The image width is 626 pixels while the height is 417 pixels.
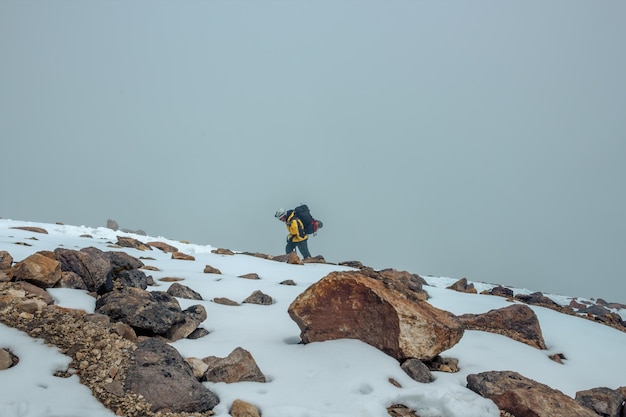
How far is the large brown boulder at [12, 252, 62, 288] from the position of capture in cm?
471

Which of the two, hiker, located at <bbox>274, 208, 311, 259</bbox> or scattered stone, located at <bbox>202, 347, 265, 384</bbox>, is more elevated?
hiker, located at <bbox>274, 208, 311, 259</bbox>

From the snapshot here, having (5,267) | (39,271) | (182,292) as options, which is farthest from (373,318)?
(5,267)

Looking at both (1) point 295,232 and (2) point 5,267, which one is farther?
(1) point 295,232

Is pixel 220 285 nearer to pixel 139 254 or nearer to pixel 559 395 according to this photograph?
pixel 139 254

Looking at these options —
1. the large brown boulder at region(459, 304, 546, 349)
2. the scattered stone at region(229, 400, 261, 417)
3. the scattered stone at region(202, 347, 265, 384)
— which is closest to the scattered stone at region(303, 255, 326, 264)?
the large brown boulder at region(459, 304, 546, 349)

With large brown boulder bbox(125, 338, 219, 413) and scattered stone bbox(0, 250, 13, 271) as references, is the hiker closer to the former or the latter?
scattered stone bbox(0, 250, 13, 271)

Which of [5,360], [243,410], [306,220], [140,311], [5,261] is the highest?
[306,220]

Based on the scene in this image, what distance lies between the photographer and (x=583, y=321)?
26.9ft

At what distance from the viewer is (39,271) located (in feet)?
15.8

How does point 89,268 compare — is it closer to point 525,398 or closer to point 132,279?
point 132,279

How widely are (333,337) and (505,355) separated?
2.45 metres

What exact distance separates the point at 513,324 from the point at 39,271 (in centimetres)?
680

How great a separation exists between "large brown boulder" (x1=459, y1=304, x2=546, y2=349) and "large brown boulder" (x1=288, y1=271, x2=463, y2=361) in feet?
5.56

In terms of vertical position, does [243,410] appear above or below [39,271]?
below
